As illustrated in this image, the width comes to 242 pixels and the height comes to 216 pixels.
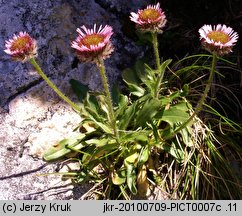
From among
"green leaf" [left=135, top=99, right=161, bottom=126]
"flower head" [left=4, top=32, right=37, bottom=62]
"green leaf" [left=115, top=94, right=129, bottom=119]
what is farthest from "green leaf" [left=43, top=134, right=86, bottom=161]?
"flower head" [left=4, top=32, right=37, bottom=62]

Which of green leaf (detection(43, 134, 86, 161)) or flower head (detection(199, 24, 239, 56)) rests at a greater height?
flower head (detection(199, 24, 239, 56))

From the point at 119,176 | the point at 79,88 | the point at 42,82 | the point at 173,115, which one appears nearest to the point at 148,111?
the point at 173,115

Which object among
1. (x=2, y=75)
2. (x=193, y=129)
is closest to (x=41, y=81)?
(x=2, y=75)

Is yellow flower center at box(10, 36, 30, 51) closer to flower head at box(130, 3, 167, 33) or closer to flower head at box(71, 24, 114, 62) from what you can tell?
flower head at box(71, 24, 114, 62)

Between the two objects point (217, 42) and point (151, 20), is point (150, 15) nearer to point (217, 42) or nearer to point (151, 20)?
point (151, 20)

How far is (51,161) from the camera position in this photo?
3066mm

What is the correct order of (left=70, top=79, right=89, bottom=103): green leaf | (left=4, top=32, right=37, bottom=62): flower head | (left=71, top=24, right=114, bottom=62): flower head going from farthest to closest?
(left=70, top=79, right=89, bottom=103): green leaf, (left=4, top=32, right=37, bottom=62): flower head, (left=71, top=24, right=114, bottom=62): flower head

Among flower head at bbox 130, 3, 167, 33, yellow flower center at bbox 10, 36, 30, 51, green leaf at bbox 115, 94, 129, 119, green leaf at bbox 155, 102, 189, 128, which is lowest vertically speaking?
green leaf at bbox 155, 102, 189, 128

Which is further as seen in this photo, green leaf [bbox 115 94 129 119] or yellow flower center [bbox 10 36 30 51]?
green leaf [bbox 115 94 129 119]

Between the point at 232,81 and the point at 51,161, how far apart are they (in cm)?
147

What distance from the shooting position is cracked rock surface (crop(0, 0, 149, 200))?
9.97 feet

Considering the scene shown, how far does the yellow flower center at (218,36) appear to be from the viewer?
251 cm

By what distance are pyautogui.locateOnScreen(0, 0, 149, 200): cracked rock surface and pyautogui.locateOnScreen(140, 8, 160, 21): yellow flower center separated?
2.64ft

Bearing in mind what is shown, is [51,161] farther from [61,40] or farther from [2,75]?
[61,40]
